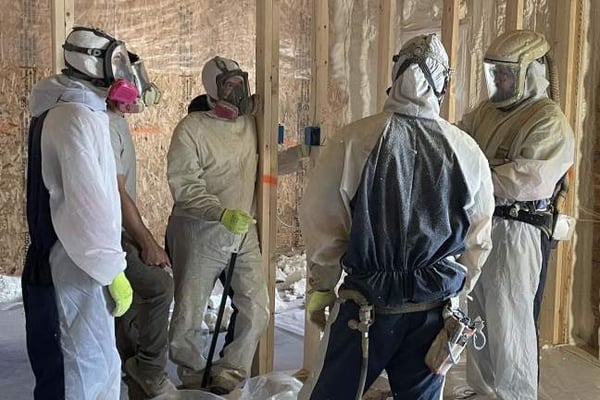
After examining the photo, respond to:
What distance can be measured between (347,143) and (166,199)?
3.75 meters

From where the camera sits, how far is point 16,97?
5.14 metres

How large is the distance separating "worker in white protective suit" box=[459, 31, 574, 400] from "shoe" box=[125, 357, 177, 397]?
4.66 ft

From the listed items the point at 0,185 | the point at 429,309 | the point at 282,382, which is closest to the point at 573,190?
the point at 282,382

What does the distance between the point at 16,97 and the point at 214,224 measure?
2.53 meters

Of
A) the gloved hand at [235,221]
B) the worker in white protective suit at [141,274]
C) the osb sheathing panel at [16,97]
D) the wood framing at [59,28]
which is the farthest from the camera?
the osb sheathing panel at [16,97]

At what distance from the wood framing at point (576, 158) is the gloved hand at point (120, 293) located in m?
2.73

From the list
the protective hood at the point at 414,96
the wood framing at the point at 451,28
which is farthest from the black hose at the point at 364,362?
the wood framing at the point at 451,28

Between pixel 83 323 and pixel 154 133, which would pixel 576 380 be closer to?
pixel 83 323

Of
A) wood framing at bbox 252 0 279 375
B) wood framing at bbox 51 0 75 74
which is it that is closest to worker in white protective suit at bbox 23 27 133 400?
wood framing at bbox 51 0 75 74

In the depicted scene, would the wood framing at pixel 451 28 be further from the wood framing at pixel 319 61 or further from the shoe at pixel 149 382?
the shoe at pixel 149 382

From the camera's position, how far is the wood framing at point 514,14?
3680 millimetres

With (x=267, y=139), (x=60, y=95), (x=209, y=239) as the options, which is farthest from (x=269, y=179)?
(x=60, y=95)

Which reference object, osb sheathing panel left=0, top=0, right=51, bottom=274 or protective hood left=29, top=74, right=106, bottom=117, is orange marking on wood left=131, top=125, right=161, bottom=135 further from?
protective hood left=29, top=74, right=106, bottom=117

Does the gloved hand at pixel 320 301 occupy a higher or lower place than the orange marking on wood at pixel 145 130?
lower
